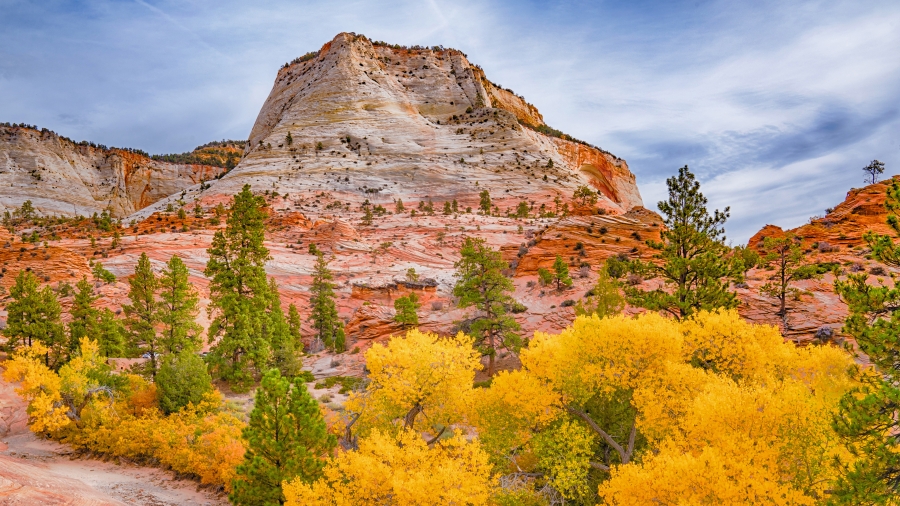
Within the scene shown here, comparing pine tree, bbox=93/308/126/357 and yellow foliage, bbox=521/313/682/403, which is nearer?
yellow foliage, bbox=521/313/682/403

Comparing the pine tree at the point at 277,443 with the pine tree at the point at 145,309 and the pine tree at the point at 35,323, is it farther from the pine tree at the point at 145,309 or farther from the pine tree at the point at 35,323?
the pine tree at the point at 35,323

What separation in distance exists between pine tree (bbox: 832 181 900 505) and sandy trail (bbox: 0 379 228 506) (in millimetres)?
24911

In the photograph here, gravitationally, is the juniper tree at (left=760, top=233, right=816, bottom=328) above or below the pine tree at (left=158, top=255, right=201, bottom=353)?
above

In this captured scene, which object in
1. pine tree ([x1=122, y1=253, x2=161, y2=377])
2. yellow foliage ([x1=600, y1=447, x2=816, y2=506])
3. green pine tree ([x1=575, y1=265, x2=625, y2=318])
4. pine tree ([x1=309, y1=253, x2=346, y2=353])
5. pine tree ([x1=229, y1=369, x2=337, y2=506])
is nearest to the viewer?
yellow foliage ([x1=600, y1=447, x2=816, y2=506])

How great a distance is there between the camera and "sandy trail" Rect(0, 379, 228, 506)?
60.1 feet

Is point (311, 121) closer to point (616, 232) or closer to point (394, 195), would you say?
point (394, 195)

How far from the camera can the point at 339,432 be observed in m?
22.9

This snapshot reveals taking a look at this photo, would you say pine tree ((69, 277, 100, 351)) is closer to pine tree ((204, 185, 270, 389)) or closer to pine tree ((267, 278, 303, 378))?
pine tree ((204, 185, 270, 389))

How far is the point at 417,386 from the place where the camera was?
21594mm

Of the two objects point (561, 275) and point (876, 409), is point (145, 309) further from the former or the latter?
point (876, 409)

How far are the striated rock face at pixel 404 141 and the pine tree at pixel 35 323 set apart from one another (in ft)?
171

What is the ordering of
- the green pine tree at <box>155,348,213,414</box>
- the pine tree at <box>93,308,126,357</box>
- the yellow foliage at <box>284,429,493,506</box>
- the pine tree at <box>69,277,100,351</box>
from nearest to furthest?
the yellow foliage at <box>284,429,493,506</box>, the green pine tree at <box>155,348,213,414</box>, the pine tree at <box>69,277,100,351</box>, the pine tree at <box>93,308,126,357</box>

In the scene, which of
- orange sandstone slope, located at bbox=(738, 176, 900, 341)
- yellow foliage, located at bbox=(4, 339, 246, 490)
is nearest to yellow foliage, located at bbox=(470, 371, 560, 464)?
yellow foliage, located at bbox=(4, 339, 246, 490)

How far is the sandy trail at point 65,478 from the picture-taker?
60.1 ft
